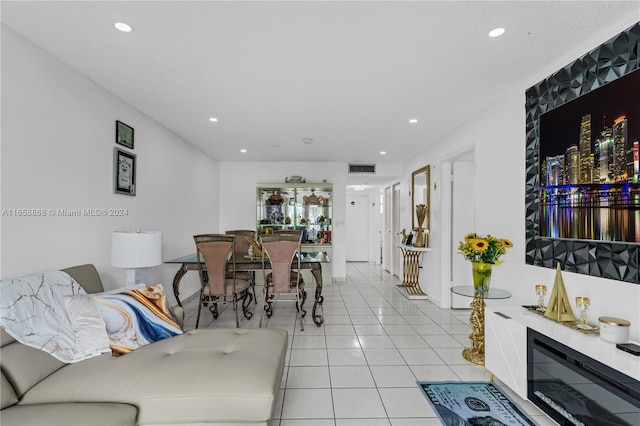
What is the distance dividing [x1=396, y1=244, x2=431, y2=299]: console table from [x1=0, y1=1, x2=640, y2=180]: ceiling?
2486 mm

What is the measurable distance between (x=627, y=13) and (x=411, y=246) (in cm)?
385

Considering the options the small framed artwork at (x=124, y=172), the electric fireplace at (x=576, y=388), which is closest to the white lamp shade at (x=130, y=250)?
the small framed artwork at (x=124, y=172)

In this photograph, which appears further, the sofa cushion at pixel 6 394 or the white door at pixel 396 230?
the white door at pixel 396 230

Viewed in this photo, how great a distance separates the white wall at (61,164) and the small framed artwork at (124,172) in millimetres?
57

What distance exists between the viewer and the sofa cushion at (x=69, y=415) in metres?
1.32

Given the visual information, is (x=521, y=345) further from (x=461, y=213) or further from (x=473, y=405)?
(x=461, y=213)

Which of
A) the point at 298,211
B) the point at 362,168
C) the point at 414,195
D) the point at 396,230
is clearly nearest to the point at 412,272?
the point at 414,195

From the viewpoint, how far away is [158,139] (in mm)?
3990

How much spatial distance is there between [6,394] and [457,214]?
469cm

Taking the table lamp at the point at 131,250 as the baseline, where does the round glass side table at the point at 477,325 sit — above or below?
below

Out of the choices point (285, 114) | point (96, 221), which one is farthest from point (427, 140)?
point (96, 221)

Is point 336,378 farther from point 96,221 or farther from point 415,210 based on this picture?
point 415,210

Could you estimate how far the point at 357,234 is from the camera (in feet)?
30.9

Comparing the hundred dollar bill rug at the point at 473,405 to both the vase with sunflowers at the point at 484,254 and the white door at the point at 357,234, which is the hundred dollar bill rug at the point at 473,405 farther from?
the white door at the point at 357,234
